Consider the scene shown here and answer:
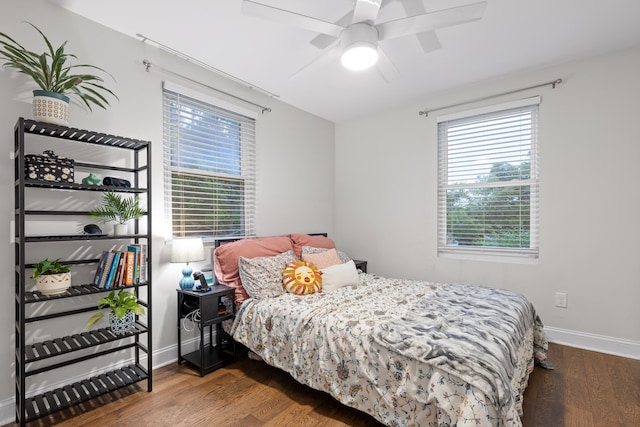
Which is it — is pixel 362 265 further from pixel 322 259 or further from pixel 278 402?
pixel 278 402

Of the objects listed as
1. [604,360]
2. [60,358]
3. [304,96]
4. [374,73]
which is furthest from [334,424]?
[304,96]

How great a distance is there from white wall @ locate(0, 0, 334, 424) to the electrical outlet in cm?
272

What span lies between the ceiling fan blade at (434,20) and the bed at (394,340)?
5.77 feet

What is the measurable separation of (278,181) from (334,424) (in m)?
2.59

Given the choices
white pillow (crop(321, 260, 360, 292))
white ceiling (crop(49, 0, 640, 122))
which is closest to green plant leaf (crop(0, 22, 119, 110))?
white ceiling (crop(49, 0, 640, 122))

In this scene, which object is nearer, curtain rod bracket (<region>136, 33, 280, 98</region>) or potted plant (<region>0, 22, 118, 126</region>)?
potted plant (<region>0, 22, 118, 126</region>)

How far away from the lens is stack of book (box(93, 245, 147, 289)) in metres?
2.16

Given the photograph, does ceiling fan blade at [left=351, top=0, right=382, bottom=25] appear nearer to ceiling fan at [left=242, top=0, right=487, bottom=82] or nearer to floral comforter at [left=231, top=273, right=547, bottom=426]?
ceiling fan at [left=242, top=0, right=487, bottom=82]

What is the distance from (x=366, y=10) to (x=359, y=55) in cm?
29

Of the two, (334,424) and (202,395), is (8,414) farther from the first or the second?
(334,424)

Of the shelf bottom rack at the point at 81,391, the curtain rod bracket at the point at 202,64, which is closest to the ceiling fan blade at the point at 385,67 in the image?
the curtain rod bracket at the point at 202,64

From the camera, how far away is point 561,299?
120 inches

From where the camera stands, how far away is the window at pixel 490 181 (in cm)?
324

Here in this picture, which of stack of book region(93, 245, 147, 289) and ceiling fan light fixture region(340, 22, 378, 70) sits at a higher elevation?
ceiling fan light fixture region(340, 22, 378, 70)
